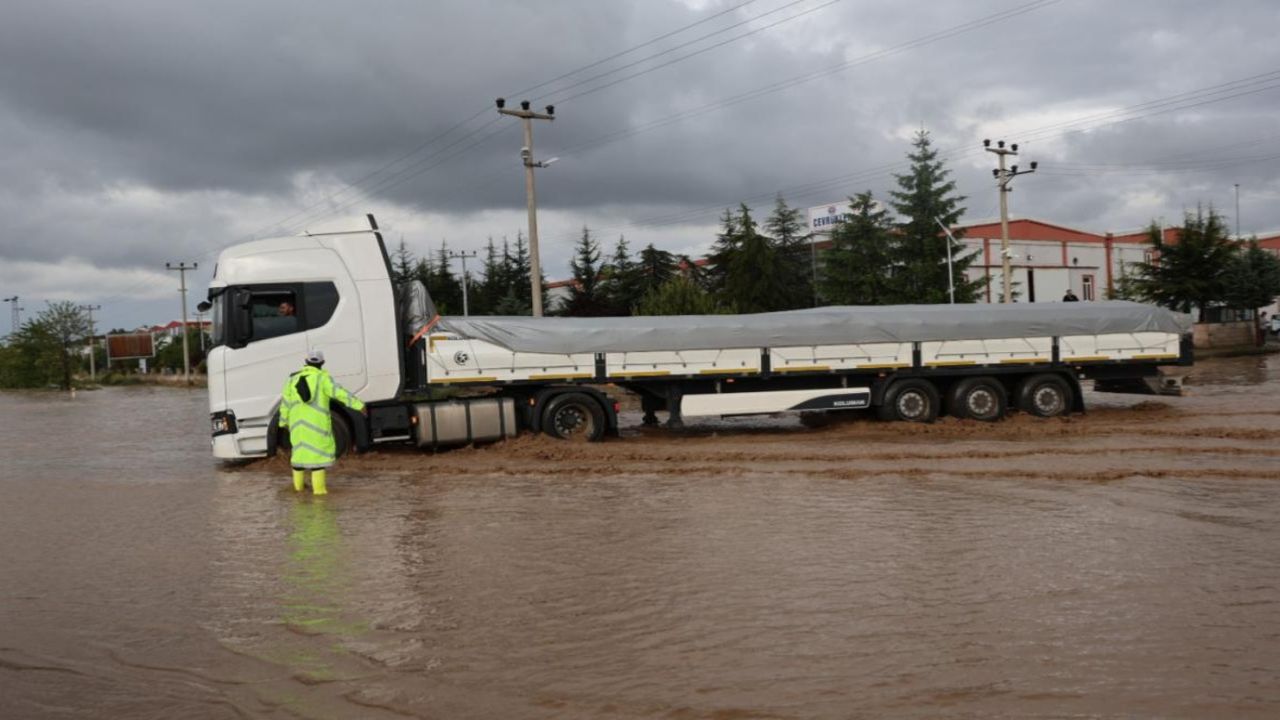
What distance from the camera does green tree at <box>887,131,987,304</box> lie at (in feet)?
160

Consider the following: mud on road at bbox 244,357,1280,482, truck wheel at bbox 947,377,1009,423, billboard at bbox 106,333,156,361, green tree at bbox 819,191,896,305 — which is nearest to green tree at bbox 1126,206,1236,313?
green tree at bbox 819,191,896,305

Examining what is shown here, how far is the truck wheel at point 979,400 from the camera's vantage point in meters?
16.4

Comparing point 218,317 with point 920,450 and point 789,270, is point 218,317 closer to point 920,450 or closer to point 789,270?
point 920,450

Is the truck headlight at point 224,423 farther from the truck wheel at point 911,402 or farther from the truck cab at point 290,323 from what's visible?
the truck wheel at point 911,402

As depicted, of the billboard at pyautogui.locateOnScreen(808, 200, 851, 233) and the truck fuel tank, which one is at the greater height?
the billboard at pyautogui.locateOnScreen(808, 200, 851, 233)

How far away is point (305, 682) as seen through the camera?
521 centimetres

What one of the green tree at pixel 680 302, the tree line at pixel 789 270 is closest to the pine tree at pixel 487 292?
the tree line at pixel 789 270

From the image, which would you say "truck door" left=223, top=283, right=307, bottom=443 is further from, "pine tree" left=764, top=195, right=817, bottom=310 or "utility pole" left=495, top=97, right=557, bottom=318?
"pine tree" left=764, top=195, right=817, bottom=310

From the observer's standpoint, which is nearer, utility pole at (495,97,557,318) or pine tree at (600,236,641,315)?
utility pole at (495,97,557,318)

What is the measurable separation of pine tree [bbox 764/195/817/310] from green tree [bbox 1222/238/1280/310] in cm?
2058

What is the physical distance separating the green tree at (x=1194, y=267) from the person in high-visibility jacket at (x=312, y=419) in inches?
1459

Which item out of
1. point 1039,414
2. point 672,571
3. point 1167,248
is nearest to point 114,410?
point 1039,414

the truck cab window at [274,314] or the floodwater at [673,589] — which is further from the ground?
the truck cab window at [274,314]

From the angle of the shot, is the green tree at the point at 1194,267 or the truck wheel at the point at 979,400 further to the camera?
the green tree at the point at 1194,267
